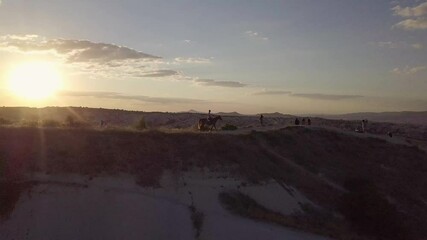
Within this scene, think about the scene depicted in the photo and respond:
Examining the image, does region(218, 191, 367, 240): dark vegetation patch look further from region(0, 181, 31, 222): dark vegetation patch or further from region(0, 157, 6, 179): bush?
region(0, 157, 6, 179): bush

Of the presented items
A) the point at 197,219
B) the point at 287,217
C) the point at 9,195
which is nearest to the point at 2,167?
the point at 9,195

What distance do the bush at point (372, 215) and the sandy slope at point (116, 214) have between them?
7628 millimetres

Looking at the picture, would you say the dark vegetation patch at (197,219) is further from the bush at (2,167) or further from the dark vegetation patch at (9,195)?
the bush at (2,167)

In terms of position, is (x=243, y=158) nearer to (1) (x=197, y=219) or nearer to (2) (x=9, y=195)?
(1) (x=197, y=219)

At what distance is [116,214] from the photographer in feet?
94.6

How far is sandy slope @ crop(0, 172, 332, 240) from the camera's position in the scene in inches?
1088

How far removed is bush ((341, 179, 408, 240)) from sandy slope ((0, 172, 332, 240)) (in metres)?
7.63

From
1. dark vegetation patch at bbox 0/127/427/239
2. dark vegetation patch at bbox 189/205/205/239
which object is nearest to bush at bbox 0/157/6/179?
dark vegetation patch at bbox 0/127/427/239

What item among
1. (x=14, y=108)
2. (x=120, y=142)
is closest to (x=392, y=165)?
(x=120, y=142)

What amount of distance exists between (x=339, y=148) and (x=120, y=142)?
2618cm

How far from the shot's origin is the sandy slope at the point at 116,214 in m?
27.6

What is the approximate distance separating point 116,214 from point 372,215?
17345mm

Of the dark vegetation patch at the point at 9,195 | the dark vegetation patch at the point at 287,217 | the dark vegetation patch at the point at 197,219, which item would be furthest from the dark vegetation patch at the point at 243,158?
the dark vegetation patch at the point at 197,219

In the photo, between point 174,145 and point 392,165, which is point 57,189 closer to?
point 174,145
